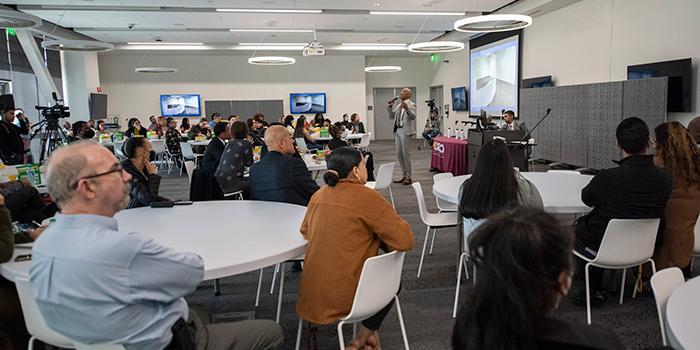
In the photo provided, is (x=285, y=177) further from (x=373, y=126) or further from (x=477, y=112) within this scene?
(x=373, y=126)

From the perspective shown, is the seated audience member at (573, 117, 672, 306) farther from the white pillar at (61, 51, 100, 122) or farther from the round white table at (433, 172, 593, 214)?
the white pillar at (61, 51, 100, 122)

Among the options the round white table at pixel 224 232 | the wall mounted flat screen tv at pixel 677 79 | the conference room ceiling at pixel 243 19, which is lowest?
the round white table at pixel 224 232

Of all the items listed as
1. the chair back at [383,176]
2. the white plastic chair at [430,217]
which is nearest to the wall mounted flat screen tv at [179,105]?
the chair back at [383,176]

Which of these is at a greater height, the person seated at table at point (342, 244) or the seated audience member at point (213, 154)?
the seated audience member at point (213, 154)

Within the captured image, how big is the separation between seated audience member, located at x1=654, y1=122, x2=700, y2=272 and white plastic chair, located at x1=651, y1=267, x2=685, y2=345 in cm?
157

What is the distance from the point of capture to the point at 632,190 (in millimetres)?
2857

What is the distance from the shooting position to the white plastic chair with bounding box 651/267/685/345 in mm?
1638

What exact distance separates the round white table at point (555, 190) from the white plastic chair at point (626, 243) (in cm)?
33

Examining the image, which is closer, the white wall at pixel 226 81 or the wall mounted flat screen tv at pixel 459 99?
the wall mounted flat screen tv at pixel 459 99

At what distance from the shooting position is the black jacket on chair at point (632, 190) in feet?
9.30

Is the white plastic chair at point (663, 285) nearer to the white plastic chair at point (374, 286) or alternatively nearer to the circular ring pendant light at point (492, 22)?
the white plastic chair at point (374, 286)

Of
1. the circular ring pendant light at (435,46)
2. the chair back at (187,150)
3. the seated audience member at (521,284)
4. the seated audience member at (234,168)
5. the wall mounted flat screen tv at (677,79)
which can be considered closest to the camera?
the seated audience member at (521,284)

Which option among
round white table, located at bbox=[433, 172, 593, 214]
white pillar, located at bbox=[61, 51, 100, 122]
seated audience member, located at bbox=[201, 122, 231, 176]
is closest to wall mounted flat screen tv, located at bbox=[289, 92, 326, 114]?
white pillar, located at bbox=[61, 51, 100, 122]

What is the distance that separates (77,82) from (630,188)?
1667 centimetres
